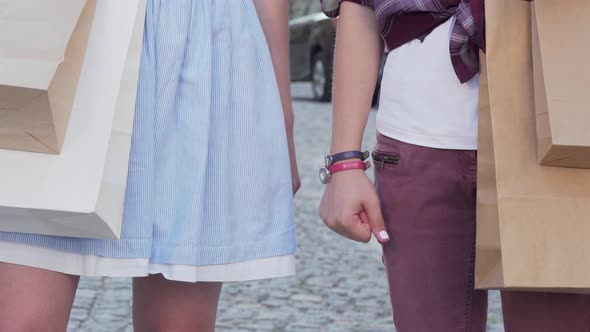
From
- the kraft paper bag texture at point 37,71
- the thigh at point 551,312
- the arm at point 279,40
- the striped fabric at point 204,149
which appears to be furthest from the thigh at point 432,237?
the kraft paper bag texture at point 37,71

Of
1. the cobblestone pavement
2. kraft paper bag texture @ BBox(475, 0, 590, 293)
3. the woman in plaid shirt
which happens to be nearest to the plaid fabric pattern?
the woman in plaid shirt

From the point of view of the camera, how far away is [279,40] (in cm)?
289

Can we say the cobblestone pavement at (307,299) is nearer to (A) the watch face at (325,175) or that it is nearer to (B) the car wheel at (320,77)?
(A) the watch face at (325,175)

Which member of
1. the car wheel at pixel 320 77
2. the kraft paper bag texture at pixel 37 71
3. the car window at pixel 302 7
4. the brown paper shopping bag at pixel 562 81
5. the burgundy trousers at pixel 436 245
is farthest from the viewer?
the car window at pixel 302 7

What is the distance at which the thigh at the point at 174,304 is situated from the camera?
272 cm

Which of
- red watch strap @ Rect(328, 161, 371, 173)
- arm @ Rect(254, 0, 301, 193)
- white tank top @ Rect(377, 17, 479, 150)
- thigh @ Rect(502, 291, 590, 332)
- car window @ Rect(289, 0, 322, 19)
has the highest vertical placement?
car window @ Rect(289, 0, 322, 19)

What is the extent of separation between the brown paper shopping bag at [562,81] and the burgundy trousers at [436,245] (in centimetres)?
34

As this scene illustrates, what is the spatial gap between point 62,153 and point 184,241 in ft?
1.25

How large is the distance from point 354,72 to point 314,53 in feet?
55.6

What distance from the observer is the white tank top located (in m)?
2.40

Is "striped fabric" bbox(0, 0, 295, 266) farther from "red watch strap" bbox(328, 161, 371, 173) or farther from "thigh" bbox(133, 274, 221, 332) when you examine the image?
"red watch strap" bbox(328, 161, 371, 173)

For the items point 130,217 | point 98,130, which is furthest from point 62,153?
point 130,217

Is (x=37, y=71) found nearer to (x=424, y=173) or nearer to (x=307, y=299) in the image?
(x=424, y=173)

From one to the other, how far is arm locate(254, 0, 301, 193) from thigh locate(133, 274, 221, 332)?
337 mm
